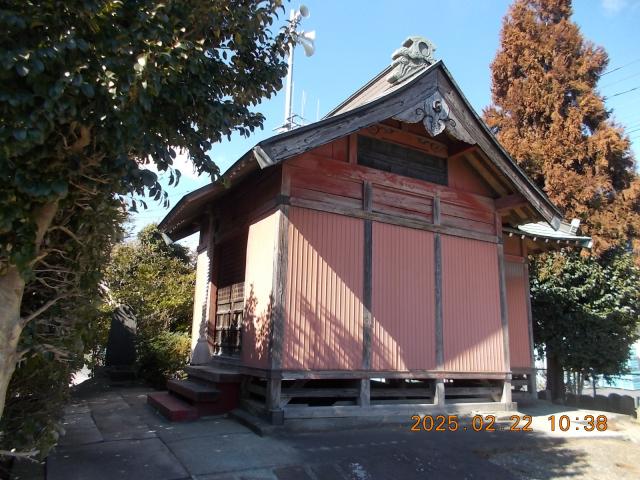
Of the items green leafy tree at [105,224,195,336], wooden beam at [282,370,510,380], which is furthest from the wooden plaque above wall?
green leafy tree at [105,224,195,336]

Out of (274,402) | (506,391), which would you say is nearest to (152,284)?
(274,402)

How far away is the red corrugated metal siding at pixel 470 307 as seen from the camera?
760 centimetres

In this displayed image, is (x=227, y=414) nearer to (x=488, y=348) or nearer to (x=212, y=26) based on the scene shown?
(x=488, y=348)

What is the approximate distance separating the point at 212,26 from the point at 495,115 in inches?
447

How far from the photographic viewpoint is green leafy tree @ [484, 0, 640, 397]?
1084cm

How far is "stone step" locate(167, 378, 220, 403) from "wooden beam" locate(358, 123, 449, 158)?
4.46 meters

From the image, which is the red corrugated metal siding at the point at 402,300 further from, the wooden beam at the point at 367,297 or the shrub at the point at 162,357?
the shrub at the point at 162,357

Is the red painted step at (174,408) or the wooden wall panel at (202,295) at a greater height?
the wooden wall panel at (202,295)

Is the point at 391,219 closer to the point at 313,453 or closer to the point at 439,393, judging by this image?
the point at 439,393

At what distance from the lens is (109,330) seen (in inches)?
438

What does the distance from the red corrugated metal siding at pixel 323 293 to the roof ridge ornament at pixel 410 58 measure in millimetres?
2545

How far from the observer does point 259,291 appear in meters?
6.74

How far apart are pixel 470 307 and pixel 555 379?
5.65 m

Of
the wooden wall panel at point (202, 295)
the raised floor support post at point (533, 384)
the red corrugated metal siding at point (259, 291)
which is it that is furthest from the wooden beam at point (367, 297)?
the raised floor support post at point (533, 384)
